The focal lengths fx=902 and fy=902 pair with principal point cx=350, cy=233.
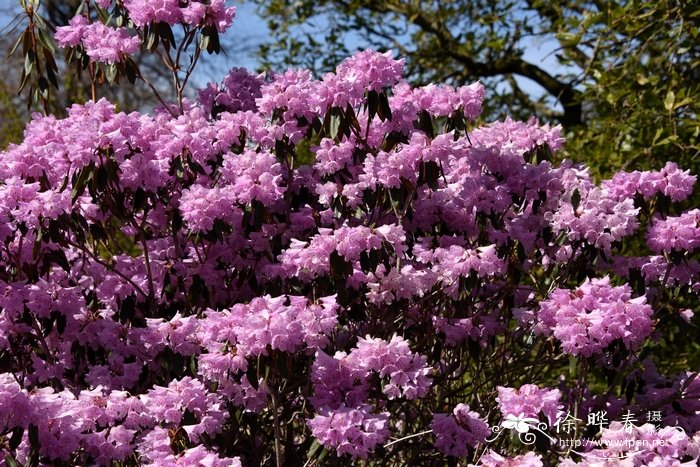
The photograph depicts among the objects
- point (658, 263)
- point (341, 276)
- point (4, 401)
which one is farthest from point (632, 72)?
point (4, 401)

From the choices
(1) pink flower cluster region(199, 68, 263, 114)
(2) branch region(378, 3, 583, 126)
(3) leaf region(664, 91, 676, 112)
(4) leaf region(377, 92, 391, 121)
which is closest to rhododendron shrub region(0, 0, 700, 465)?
Result: (4) leaf region(377, 92, 391, 121)

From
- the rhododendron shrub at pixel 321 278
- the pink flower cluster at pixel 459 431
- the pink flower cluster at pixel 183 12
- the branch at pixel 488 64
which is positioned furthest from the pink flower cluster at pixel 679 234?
the branch at pixel 488 64

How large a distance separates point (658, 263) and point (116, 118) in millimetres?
2071

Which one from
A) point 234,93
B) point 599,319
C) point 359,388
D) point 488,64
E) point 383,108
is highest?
point 488,64

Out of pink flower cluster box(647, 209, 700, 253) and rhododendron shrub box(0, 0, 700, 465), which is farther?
pink flower cluster box(647, 209, 700, 253)

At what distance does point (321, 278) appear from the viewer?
294 centimetres

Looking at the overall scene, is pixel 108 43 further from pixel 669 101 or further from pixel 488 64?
pixel 488 64

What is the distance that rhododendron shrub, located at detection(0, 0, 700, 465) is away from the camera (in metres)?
2.75

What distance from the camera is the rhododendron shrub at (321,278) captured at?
2.75 meters

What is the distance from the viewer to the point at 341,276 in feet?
9.68

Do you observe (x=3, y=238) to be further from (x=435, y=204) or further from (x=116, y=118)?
(x=435, y=204)

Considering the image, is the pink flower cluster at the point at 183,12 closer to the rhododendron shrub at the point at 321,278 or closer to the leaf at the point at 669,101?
the rhododendron shrub at the point at 321,278

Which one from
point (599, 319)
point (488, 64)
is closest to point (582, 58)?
point (488, 64)

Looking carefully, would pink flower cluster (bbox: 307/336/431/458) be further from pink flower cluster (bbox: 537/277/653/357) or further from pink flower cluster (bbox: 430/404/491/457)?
pink flower cluster (bbox: 537/277/653/357)
